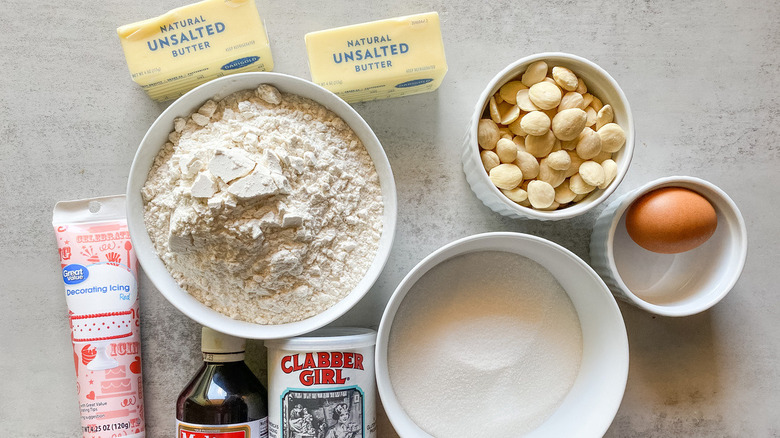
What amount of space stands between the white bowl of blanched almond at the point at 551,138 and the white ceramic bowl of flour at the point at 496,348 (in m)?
0.09

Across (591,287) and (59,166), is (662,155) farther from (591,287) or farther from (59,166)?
(59,166)

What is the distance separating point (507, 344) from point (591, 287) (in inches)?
5.8

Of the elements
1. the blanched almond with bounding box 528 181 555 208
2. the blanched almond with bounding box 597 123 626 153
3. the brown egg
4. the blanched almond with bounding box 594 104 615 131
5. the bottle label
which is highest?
the blanched almond with bounding box 594 104 615 131

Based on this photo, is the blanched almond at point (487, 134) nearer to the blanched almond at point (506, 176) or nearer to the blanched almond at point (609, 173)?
the blanched almond at point (506, 176)

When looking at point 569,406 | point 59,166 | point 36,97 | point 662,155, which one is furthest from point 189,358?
point 662,155

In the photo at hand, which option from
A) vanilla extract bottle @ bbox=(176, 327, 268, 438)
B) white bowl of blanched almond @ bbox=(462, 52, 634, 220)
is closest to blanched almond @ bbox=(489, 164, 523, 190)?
white bowl of blanched almond @ bbox=(462, 52, 634, 220)

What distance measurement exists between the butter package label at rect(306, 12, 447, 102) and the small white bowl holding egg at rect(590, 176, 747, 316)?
0.35m

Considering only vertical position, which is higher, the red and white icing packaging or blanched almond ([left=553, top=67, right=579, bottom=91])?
blanched almond ([left=553, top=67, right=579, bottom=91])

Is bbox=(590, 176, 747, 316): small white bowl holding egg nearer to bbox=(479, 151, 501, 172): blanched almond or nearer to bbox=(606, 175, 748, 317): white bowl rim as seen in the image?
bbox=(606, 175, 748, 317): white bowl rim

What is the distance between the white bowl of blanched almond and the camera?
2.44ft

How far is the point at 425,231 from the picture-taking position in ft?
2.84

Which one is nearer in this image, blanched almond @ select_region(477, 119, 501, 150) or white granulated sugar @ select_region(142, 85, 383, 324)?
white granulated sugar @ select_region(142, 85, 383, 324)

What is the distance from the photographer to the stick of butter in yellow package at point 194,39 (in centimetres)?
73

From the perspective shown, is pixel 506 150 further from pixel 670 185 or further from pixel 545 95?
pixel 670 185
